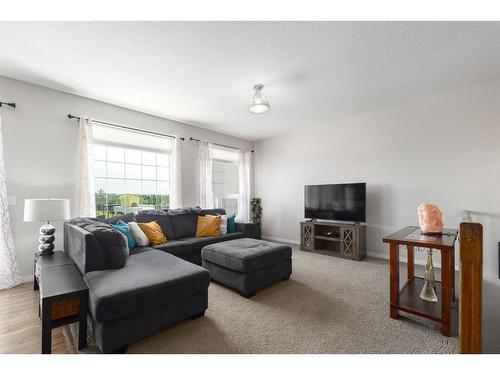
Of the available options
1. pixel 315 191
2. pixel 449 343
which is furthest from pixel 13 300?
pixel 315 191

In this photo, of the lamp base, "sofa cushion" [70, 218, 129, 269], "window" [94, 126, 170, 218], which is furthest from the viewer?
"window" [94, 126, 170, 218]

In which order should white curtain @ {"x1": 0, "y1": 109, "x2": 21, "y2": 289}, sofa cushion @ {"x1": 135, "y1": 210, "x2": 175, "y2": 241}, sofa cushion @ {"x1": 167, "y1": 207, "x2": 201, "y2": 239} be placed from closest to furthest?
white curtain @ {"x1": 0, "y1": 109, "x2": 21, "y2": 289}
sofa cushion @ {"x1": 135, "y1": 210, "x2": 175, "y2": 241}
sofa cushion @ {"x1": 167, "y1": 207, "x2": 201, "y2": 239}

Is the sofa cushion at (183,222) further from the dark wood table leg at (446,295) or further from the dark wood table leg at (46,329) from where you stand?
the dark wood table leg at (446,295)

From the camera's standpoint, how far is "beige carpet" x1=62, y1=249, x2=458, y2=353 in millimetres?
1556

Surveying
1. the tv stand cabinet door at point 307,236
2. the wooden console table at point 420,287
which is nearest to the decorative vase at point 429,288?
the wooden console table at point 420,287

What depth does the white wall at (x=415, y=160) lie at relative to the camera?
2.95m

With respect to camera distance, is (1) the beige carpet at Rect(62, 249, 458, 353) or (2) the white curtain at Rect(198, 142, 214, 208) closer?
(1) the beige carpet at Rect(62, 249, 458, 353)

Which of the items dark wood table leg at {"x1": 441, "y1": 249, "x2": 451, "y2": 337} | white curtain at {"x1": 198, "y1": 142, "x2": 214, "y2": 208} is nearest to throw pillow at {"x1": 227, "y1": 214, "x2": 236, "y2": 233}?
white curtain at {"x1": 198, "y1": 142, "x2": 214, "y2": 208}

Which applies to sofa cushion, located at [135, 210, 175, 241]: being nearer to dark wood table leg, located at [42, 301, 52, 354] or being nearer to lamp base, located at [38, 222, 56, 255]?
lamp base, located at [38, 222, 56, 255]

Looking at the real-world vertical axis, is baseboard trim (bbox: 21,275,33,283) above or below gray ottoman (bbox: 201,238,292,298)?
below

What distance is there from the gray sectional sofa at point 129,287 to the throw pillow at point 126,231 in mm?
260

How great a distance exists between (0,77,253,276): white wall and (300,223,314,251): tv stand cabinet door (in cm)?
386

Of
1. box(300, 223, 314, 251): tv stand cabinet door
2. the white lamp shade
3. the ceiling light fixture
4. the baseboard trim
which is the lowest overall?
the baseboard trim
